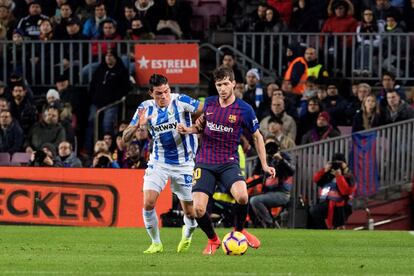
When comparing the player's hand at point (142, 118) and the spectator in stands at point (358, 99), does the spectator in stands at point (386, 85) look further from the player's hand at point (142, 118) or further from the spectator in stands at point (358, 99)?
the player's hand at point (142, 118)

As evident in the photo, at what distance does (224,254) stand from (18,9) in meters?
14.0

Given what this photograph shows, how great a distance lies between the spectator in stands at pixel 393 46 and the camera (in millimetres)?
25969

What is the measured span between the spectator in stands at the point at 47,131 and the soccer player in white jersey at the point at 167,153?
851 centimetres

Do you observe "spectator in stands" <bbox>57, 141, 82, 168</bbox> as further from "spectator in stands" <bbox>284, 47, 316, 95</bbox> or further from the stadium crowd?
"spectator in stands" <bbox>284, 47, 316, 95</bbox>

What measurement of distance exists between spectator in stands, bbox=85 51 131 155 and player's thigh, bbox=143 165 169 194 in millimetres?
9510

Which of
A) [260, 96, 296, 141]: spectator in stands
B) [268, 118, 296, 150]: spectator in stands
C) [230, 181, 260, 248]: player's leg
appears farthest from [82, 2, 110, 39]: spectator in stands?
[230, 181, 260, 248]: player's leg

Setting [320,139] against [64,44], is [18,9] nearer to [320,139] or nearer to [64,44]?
[64,44]

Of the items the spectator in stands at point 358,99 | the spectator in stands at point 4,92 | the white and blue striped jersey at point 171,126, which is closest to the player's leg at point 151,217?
the white and blue striped jersey at point 171,126

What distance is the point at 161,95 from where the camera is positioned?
1602 centimetres

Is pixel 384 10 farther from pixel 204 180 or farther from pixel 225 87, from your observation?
pixel 204 180

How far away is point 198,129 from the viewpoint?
15.8 meters

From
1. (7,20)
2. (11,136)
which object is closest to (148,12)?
(7,20)

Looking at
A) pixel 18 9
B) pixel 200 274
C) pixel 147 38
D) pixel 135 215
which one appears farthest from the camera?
pixel 18 9

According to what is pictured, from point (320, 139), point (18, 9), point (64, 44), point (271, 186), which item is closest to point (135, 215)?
point (271, 186)
